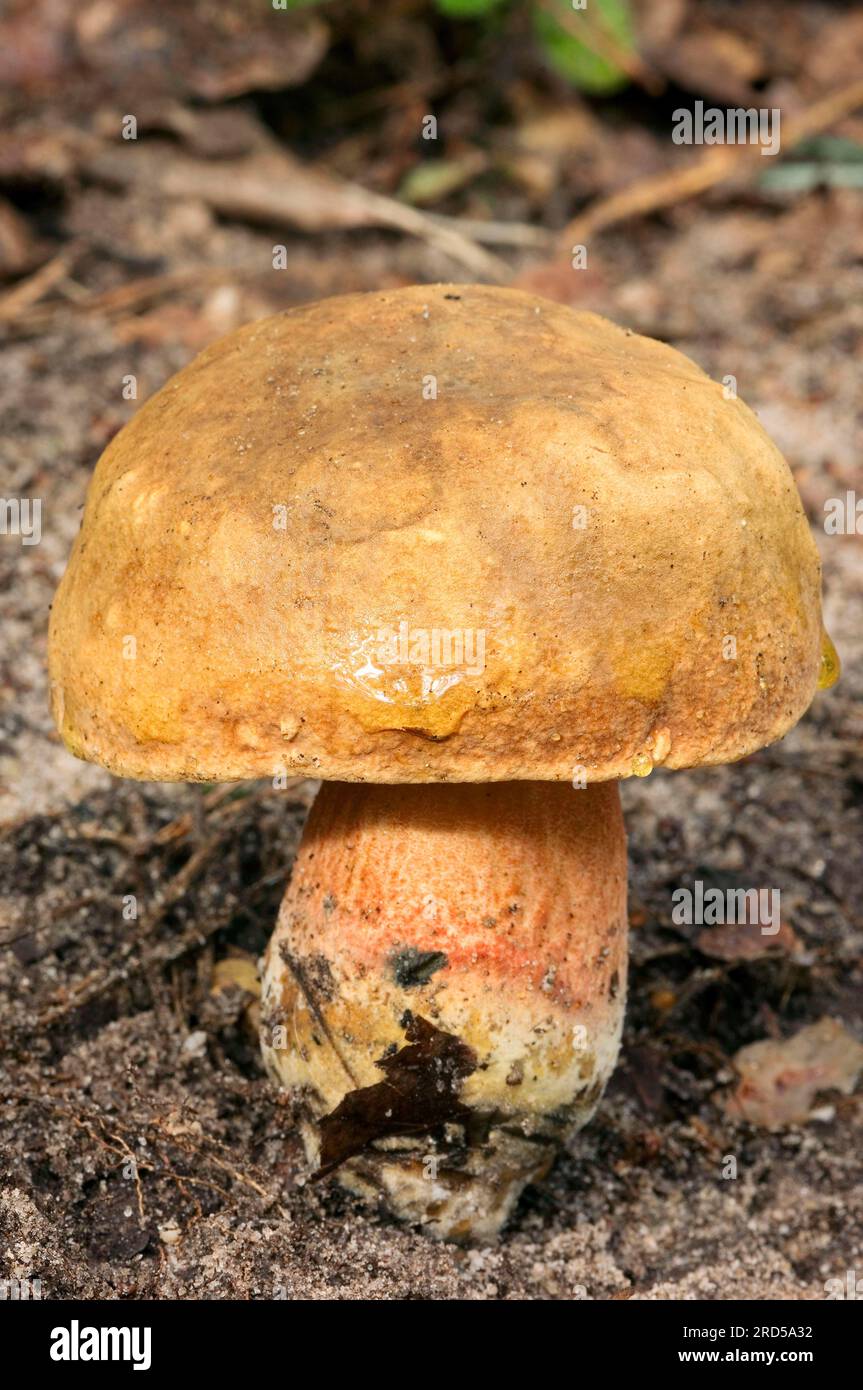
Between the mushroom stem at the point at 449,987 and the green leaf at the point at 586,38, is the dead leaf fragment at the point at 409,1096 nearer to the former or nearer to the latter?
the mushroom stem at the point at 449,987

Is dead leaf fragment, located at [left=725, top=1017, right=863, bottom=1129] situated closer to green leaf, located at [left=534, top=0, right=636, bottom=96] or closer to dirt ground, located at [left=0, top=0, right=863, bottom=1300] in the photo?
dirt ground, located at [left=0, top=0, right=863, bottom=1300]

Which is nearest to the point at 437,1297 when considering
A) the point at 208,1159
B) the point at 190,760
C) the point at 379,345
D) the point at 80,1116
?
the point at 208,1159

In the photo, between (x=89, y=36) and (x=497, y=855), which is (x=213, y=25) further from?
(x=497, y=855)

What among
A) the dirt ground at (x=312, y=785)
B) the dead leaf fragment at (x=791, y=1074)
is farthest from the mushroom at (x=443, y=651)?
the dead leaf fragment at (x=791, y=1074)

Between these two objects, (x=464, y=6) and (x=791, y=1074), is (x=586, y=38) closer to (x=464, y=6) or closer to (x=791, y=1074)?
(x=464, y=6)

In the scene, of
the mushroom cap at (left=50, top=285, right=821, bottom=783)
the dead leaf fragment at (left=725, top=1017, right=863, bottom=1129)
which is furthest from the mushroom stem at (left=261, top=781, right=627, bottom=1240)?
the dead leaf fragment at (left=725, top=1017, right=863, bottom=1129)

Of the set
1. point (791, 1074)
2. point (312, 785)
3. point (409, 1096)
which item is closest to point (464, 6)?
point (312, 785)
